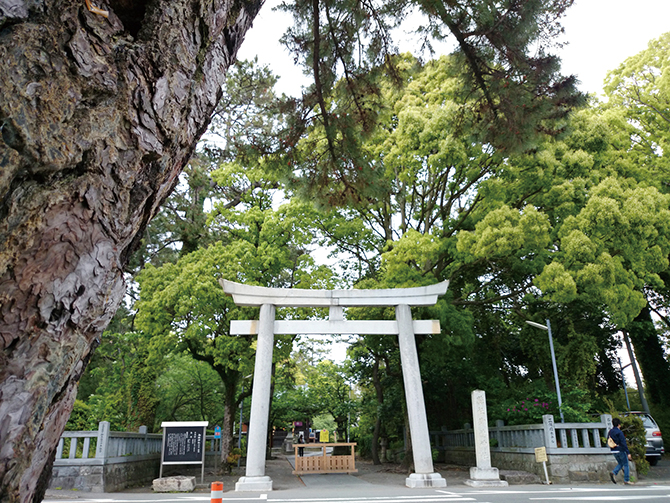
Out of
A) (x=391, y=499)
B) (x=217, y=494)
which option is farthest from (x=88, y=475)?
(x=217, y=494)

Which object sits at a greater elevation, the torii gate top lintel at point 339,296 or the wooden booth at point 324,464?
the torii gate top lintel at point 339,296

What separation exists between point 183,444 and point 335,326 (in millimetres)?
4858

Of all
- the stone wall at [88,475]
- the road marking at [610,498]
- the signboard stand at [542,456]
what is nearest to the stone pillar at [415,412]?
the signboard stand at [542,456]

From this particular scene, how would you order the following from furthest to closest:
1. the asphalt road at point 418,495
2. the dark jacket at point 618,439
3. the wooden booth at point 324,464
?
1. the wooden booth at point 324,464
2. the dark jacket at point 618,439
3. the asphalt road at point 418,495

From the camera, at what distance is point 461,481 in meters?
11.0

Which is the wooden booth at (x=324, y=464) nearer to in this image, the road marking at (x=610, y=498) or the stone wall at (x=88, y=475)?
the stone wall at (x=88, y=475)

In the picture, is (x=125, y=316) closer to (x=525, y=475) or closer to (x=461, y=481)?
(x=461, y=481)

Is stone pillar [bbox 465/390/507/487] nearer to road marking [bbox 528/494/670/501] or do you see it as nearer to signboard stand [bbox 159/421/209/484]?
road marking [bbox 528/494/670/501]

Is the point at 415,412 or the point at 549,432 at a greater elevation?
the point at 415,412

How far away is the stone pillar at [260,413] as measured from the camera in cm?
985

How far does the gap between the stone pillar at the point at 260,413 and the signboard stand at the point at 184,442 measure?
1.50 metres

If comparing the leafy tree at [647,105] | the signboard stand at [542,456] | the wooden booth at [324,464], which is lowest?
the wooden booth at [324,464]

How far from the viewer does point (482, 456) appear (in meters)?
10.4

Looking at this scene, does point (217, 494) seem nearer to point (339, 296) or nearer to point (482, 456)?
point (339, 296)
